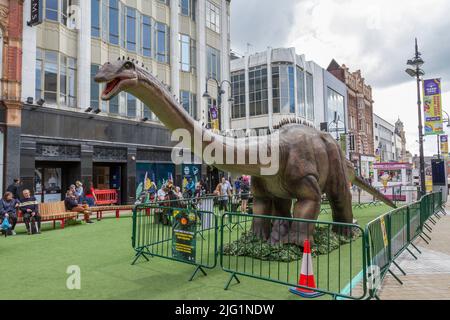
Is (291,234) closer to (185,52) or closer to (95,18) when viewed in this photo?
(95,18)

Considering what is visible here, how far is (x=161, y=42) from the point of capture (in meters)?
22.0

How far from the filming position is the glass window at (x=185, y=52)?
922 inches

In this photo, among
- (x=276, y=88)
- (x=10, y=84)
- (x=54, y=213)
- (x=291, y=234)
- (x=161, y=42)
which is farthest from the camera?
(x=276, y=88)

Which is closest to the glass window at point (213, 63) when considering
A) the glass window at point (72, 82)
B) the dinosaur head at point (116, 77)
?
the glass window at point (72, 82)

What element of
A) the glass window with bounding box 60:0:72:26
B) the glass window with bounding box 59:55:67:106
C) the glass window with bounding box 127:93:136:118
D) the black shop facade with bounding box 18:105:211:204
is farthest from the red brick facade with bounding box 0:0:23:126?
the glass window with bounding box 127:93:136:118

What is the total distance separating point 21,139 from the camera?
14.3 metres

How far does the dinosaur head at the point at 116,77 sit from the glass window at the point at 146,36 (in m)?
17.1

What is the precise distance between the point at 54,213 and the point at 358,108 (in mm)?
55764

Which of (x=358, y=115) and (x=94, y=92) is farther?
(x=358, y=115)

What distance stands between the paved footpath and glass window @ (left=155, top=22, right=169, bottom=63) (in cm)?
1783

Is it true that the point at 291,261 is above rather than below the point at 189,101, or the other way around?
below

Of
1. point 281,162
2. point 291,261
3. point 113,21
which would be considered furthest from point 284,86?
point 291,261

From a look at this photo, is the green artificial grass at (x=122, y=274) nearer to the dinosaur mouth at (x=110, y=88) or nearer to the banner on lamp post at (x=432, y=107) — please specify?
the dinosaur mouth at (x=110, y=88)
